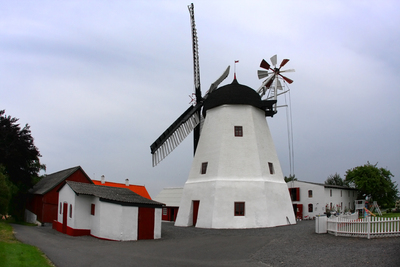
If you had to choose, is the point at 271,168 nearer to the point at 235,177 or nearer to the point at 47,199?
the point at 235,177

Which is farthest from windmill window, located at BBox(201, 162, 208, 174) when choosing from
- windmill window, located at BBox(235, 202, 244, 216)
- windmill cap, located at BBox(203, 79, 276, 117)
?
windmill cap, located at BBox(203, 79, 276, 117)

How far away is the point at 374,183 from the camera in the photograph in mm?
37031

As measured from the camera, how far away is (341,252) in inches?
446

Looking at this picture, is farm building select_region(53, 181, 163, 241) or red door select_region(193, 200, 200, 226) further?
red door select_region(193, 200, 200, 226)

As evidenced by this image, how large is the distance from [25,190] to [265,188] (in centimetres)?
2260

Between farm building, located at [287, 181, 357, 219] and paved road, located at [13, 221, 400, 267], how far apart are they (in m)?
17.6

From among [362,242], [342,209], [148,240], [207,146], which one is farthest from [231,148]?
[342,209]

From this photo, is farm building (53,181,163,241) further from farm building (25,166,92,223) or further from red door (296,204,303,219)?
red door (296,204,303,219)

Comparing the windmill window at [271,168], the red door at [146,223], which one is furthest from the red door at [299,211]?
the red door at [146,223]

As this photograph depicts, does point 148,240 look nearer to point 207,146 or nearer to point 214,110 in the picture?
point 207,146

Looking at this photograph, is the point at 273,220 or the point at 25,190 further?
the point at 25,190

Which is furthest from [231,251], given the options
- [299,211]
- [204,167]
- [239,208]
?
[299,211]

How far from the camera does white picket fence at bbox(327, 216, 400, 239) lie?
43.5 feet

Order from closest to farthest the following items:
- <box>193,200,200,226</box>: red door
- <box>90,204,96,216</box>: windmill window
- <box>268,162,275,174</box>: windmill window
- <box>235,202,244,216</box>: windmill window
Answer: <box>90,204,96,216</box>: windmill window
<box>235,202,244,216</box>: windmill window
<box>193,200,200,226</box>: red door
<box>268,162,275,174</box>: windmill window
